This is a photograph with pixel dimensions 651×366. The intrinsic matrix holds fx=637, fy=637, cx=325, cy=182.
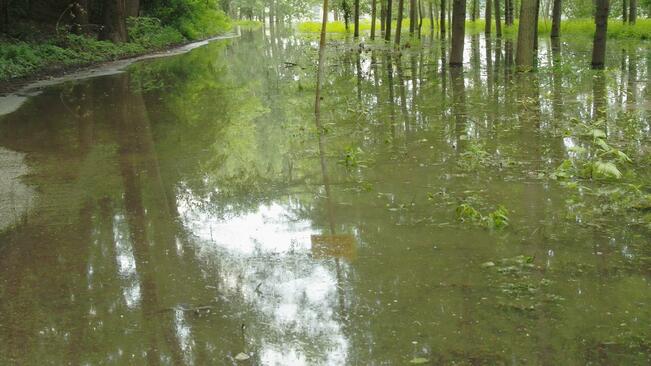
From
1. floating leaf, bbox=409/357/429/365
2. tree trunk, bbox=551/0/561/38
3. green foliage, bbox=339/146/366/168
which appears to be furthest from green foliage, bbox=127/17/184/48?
floating leaf, bbox=409/357/429/365

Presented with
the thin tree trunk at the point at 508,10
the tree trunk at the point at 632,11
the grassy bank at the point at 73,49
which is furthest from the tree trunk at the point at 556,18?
the grassy bank at the point at 73,49

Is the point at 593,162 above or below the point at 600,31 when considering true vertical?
below

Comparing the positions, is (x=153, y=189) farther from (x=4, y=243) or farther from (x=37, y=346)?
(x=37, y=346)

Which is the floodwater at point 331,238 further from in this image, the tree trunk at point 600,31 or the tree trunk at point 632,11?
the tree trunk at point 632,11

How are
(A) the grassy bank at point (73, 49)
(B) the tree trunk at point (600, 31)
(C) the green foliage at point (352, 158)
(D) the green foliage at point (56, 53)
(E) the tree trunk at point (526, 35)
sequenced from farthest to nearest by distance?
(A) the grassy bank at point (73, 49)
(D) the green foliage at point (56, 53)
(E) the tree trunk at point (526, 35)
(B) the tree trunk at point (600, 31)
(C) the green foliage at point (352, 158)

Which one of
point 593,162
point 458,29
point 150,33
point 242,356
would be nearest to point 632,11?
point 458,29

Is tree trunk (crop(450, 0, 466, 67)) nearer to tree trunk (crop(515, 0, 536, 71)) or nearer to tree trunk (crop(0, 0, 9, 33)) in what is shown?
tree trunk (crop(515, 0, 536, 71))

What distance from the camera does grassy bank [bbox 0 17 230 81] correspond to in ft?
68.8

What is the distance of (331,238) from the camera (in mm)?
5938

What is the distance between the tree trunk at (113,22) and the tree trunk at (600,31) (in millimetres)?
21704

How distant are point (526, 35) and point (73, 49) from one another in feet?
60.1

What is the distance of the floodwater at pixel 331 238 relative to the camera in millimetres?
4070

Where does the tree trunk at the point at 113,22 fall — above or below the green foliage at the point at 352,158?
above

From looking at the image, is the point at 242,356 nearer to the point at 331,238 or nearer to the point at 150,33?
the point at 331,238
